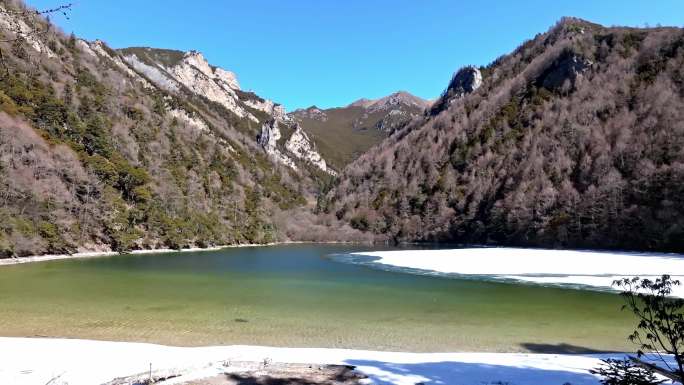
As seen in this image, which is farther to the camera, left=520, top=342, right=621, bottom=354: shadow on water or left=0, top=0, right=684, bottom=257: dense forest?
left=0, top=0, right=684, bottom=257: dense forest

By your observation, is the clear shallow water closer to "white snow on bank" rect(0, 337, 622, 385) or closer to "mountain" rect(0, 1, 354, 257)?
"white snow on bank" rect(0, 337, 622, 385)

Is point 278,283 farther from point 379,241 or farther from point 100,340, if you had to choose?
point 379,241

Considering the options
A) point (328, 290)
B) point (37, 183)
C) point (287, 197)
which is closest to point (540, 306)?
point (328, 290)

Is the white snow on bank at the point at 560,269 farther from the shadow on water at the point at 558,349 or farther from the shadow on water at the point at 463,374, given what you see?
the shadow on water at the point at 463,374

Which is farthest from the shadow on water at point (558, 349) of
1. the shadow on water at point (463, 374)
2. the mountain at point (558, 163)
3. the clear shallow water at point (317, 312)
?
the mountain at point (558, 163)

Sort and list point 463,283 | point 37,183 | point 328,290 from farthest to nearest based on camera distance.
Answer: point 37,183 → point 463,283 → point 328,290

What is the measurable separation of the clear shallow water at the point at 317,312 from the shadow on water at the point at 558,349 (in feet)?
0.52

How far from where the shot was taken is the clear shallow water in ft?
61.7

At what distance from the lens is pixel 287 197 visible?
198 m

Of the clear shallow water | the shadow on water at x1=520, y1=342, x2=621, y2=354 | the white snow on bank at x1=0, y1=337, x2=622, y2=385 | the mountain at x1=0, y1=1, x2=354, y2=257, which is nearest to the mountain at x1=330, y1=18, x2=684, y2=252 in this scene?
the mountain at x1=0, y1=1, x2=354, y2=257

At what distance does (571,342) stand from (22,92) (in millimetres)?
103348

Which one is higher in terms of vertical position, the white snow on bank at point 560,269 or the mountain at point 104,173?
the mountain at point 104,173

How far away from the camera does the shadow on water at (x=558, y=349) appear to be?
55.4 ft

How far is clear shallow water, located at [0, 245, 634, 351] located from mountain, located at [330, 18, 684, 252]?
5278cm
